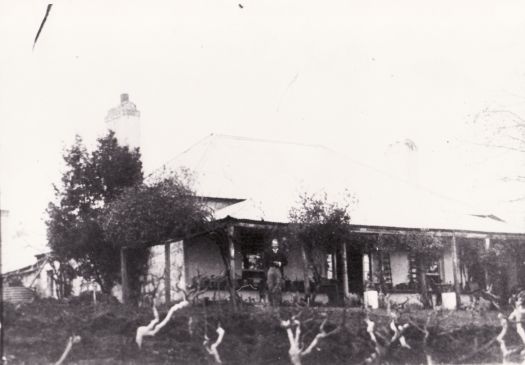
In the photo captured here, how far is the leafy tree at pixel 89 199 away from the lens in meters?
21.4

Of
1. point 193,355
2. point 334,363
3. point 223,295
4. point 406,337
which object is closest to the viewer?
point 193,355

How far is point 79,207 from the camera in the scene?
21578mm

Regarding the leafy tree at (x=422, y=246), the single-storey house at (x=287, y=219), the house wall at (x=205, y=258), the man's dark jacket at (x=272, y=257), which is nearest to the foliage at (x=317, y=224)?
the single-storey house at (x=287, y=219)

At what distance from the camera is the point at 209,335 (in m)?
11.8

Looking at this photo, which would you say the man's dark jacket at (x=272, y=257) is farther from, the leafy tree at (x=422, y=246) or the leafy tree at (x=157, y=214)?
the leafy tree at (x=422, y=246)

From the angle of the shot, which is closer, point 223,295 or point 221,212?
point 223,295

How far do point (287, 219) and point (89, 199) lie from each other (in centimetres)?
649

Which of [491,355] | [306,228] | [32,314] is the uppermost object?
[306,228]

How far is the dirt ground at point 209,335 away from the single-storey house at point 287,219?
440 cm

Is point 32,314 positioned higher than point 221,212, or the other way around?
point 221,212

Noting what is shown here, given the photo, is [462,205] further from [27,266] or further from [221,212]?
[27,266]

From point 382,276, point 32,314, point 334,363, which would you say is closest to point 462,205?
point 382,276

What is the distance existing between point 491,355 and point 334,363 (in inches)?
119

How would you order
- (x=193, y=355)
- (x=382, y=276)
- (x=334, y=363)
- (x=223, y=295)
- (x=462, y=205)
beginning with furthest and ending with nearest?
(x=462, y=205)
(x=382, y=276)
(x=223, y=295)
(x=334, y=363)
(x=193, y=355)
